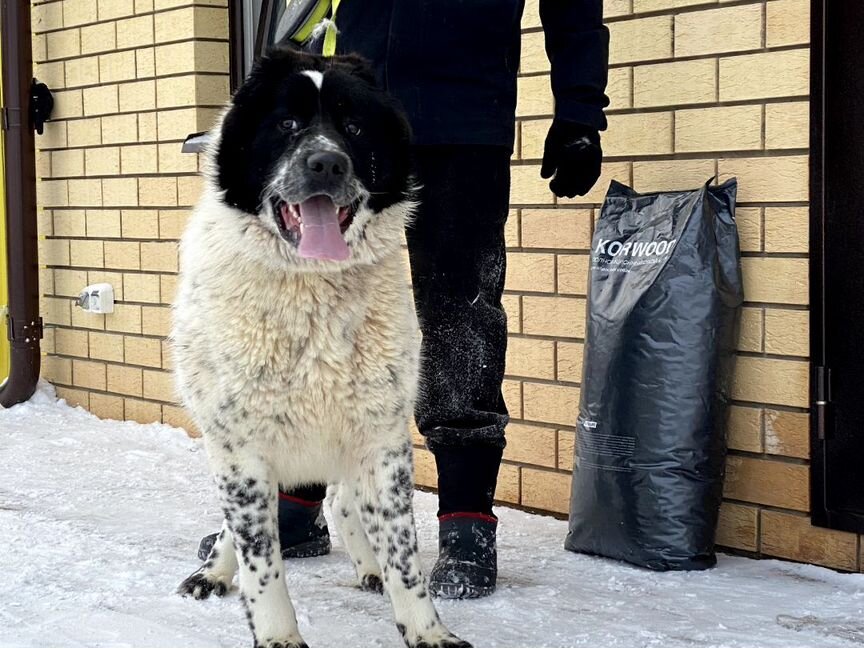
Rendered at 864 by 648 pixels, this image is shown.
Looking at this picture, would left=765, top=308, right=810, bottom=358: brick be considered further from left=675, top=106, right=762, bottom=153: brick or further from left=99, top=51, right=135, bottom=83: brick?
left=99, top=51, right=135, bottom=83: brick

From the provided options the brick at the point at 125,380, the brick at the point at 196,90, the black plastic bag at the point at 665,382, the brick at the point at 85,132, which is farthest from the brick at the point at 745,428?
the brick at the point at 85,132

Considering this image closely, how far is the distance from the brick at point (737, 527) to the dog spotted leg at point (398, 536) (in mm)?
1167

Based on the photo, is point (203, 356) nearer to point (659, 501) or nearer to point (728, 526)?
point (659, 501)

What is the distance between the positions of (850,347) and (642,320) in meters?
0.56

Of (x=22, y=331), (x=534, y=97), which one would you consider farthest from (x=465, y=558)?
(x=22, y=331)

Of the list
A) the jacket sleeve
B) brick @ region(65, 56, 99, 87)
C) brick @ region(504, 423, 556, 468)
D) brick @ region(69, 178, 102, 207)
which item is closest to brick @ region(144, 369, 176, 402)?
brick @ region(69, 178, 102, 207)

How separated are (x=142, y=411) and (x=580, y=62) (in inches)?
130

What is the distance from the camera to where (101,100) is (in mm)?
5965

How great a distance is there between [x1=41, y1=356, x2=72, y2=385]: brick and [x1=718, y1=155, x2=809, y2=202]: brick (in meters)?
3.89

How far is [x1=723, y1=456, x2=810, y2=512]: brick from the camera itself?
3.44 meters

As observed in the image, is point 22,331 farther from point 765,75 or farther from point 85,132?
point 765,75

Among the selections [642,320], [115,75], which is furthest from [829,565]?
[115,75]

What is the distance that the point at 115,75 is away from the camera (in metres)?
Result: 5.86

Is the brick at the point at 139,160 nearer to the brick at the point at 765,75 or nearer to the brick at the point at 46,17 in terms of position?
the brick at the point at 46,17
